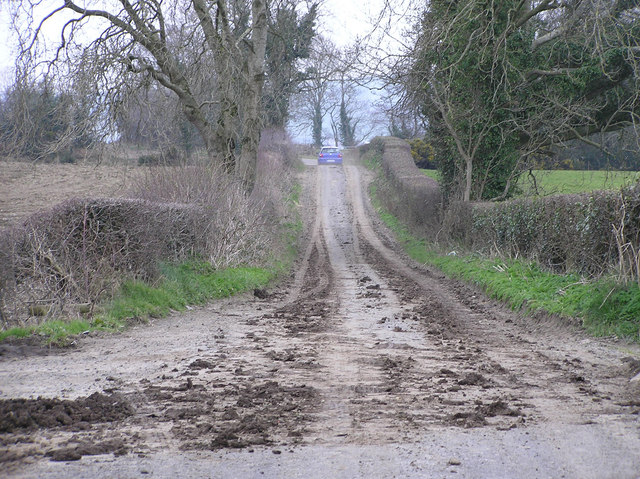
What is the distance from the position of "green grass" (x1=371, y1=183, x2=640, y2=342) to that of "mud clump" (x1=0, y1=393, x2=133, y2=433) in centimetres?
684

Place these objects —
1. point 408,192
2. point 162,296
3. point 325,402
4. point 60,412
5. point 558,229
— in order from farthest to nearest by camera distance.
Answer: point 408,192 < point 558,229 < point 162,296 < point 325,402 < point 60,412

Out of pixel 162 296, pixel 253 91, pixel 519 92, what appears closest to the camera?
pixel 162 296

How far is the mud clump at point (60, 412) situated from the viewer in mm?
4848

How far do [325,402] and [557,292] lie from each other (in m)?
7.29

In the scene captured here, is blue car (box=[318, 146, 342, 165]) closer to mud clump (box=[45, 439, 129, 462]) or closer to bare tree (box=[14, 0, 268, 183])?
bare tree (box=[14, 0, 268, 183])

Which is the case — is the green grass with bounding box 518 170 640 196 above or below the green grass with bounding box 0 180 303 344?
above

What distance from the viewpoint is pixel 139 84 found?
1920cm

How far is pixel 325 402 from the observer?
5.81 metres

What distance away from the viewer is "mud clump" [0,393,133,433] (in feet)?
15.9

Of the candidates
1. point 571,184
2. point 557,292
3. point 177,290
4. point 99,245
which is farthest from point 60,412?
point 571,184

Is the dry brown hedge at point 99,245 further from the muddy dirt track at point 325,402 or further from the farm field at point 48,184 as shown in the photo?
the farm field at point 48,184

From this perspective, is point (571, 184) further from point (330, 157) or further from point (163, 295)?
point (330, 157)

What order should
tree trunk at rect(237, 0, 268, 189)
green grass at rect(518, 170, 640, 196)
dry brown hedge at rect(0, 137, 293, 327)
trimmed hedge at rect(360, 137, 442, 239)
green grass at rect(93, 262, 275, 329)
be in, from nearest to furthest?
dry brown hedge at rect(0, 137, 293, 327) < green grass at rect(93, 262, 275, 329) < green grass at rect(518, 170, 640, 196) < tree trunk at rect(237, 0, 268, 189) < trimmed hedge at rect(360, 137, 442, 239)

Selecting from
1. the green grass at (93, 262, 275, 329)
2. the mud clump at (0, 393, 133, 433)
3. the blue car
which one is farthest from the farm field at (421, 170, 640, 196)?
the blue car
